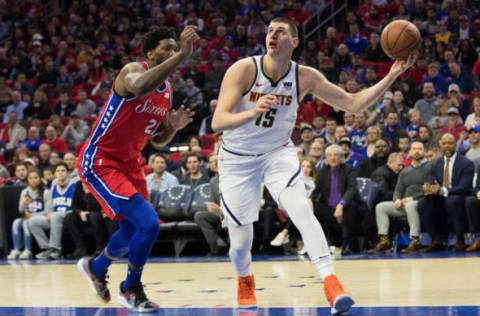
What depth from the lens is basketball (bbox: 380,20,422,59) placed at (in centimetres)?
546

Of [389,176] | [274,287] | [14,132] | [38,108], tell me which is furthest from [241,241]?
[38,108]

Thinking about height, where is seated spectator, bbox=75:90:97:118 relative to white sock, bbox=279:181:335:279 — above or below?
above

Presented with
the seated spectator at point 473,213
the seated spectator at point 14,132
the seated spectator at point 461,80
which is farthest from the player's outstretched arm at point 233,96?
the seated spectator at point 14,132

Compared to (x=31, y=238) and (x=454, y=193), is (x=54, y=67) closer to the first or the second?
(x=31, y=238)

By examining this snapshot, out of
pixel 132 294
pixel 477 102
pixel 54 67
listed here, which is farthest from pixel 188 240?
pixel 54 67

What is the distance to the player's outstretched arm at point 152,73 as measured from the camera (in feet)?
15.9

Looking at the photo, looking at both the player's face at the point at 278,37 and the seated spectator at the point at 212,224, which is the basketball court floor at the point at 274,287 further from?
the player's face at the point at 278,37

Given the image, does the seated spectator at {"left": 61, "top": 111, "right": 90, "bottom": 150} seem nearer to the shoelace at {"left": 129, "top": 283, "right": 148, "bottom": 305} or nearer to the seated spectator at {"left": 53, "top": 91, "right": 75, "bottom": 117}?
the seated spectator at {"left": 53, "top": 91, "right": 75, "bottom": 117}

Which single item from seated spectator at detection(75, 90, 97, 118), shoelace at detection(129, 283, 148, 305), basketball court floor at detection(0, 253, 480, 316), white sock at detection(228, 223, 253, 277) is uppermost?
seated spectator at detection(75, 90, 97, 118)

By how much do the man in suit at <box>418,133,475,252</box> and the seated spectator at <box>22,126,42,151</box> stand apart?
7.97 m

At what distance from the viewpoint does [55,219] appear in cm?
1157

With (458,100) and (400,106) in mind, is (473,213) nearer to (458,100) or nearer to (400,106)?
(458,100)

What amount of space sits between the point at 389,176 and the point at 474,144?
3.88 feet

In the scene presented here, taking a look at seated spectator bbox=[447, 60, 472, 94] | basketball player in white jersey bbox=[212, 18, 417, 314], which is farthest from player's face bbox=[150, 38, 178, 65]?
seated spectator bbox=[447, 60, 472, 94]
